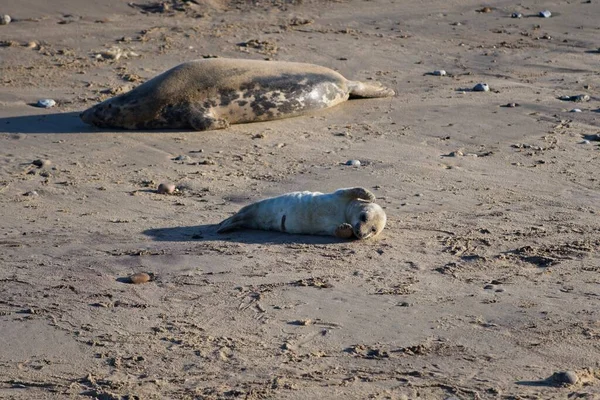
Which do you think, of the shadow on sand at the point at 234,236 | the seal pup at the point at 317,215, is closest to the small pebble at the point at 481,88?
the seal pup at the point at 317,215

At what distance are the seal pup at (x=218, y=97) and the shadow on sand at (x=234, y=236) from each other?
7.91 feet

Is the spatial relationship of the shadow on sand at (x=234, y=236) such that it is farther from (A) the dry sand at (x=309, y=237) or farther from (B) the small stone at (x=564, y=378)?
(B) the small stone at (x=564, y=378)

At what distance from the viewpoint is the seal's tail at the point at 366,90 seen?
9.25m

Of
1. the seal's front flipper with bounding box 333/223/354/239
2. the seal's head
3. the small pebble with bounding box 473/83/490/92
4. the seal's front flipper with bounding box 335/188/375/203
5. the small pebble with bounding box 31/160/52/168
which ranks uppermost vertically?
the small pebble with bounding box 473/83/490/92

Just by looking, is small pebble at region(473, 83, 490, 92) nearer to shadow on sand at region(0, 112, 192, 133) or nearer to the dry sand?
the dry sand

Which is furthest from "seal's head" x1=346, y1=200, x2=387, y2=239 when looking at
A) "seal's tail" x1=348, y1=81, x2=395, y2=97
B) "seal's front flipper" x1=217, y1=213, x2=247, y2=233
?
"seal's tail" x1=348, y1=81, x2=395, y2=97

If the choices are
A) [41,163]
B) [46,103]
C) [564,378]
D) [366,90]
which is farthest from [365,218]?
[46,103]

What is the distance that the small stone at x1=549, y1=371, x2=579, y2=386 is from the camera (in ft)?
13.9

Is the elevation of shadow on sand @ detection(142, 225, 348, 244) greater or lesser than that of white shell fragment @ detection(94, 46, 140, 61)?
lesser

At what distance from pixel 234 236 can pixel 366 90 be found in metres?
3.55

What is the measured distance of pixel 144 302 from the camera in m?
5.07

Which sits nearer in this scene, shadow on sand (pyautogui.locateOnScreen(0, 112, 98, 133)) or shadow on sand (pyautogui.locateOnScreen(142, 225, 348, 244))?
shadow on sand (pyautogui.locateOnScreen(142, 225, 348, 244))

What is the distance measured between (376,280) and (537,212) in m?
1.57

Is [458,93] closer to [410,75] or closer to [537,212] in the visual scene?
[410,75]
